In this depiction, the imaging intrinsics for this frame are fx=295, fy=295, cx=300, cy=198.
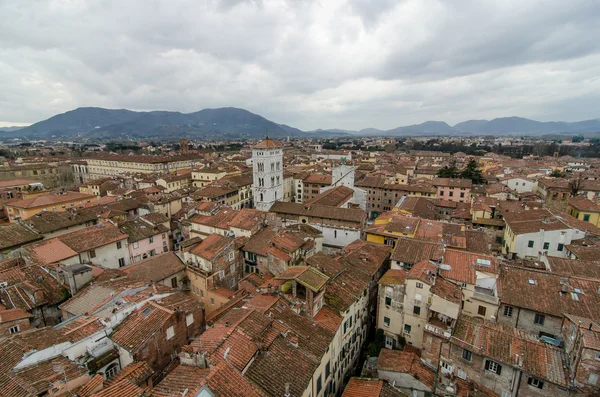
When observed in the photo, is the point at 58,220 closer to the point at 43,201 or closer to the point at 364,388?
the point at 43,201

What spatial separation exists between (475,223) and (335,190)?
24.5 meters

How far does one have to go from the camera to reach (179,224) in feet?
148

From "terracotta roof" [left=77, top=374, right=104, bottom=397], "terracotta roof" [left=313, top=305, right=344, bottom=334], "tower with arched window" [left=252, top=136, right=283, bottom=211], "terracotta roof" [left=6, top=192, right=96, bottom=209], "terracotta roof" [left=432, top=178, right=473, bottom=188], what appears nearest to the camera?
"terracotta roof" [left=77, top=374, right=104, bottom=397]

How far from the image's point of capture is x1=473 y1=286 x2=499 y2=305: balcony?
22688mm

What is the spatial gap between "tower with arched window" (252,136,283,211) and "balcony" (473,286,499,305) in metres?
41.9

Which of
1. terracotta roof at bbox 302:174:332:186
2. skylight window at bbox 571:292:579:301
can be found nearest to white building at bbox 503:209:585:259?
skylight window at bbox 571:292:579:301

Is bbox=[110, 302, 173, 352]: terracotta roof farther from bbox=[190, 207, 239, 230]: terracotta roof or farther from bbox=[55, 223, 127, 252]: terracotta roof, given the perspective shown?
bbox=[190, 207, 239, 230]: terracotta roof

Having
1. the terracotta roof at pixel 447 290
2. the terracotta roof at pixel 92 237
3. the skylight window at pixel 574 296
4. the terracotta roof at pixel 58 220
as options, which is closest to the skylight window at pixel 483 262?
the terracotta roof at pixel 447 290

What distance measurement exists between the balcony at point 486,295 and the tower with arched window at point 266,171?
1650 inches

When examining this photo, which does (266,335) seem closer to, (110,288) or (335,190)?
(110,288)

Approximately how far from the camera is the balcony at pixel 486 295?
893 inches

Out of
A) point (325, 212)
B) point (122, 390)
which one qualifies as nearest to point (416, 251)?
point (325, 212)

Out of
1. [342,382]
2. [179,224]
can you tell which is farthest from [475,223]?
[179,224]

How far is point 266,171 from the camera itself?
58.8m
